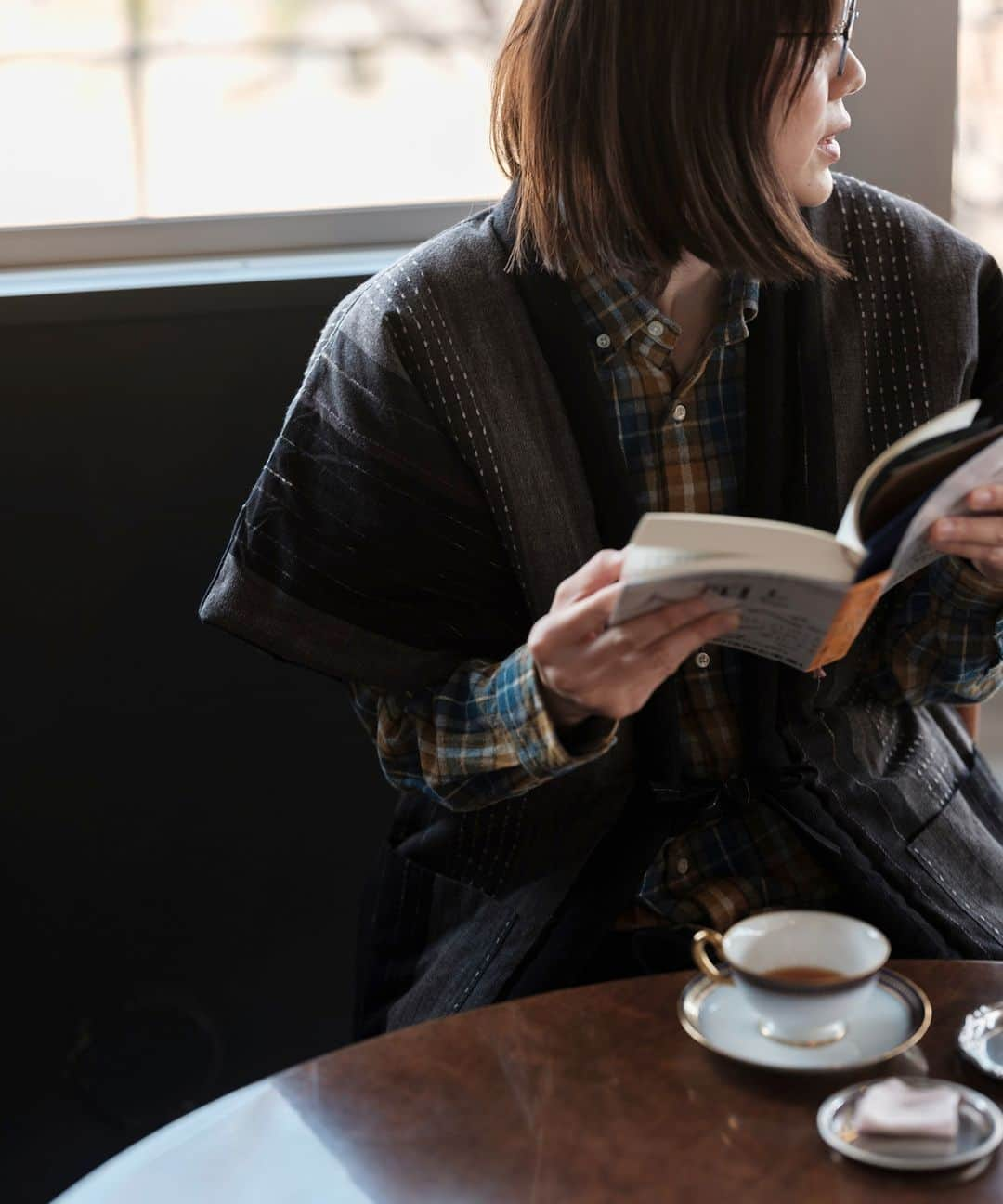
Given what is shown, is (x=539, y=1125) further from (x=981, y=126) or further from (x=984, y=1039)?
(x=981, y=126)

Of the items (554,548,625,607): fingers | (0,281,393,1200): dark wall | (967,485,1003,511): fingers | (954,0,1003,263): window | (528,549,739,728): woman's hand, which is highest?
(954,0,1003,263): window

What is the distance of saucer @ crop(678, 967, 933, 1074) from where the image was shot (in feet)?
2.88

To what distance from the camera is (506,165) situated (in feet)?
4.54

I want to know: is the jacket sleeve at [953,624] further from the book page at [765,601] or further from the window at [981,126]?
the window at [981,126]

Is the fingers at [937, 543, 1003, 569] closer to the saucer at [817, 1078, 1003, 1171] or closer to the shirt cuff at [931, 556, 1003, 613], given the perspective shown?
the shirt cuff at [931, 556, 1003, 613]

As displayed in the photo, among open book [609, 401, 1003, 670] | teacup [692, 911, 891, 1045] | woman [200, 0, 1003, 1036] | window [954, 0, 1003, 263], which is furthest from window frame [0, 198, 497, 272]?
teacup [692, 911, 891, 1045]

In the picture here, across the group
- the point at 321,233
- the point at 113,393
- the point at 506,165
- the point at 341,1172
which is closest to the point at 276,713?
the point at 113,393

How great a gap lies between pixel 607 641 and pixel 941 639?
0.41 metres

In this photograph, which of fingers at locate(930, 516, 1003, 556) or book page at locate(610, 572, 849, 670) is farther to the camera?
fingers at locate(930, 516, 1003, 556)

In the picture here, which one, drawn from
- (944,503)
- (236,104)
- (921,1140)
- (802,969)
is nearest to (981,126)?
(236,104)

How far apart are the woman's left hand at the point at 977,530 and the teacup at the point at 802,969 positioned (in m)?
0.27

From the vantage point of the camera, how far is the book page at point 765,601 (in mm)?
877

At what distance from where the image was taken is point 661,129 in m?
1.22

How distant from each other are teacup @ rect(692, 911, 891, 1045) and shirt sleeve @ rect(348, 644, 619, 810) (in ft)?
0.71
